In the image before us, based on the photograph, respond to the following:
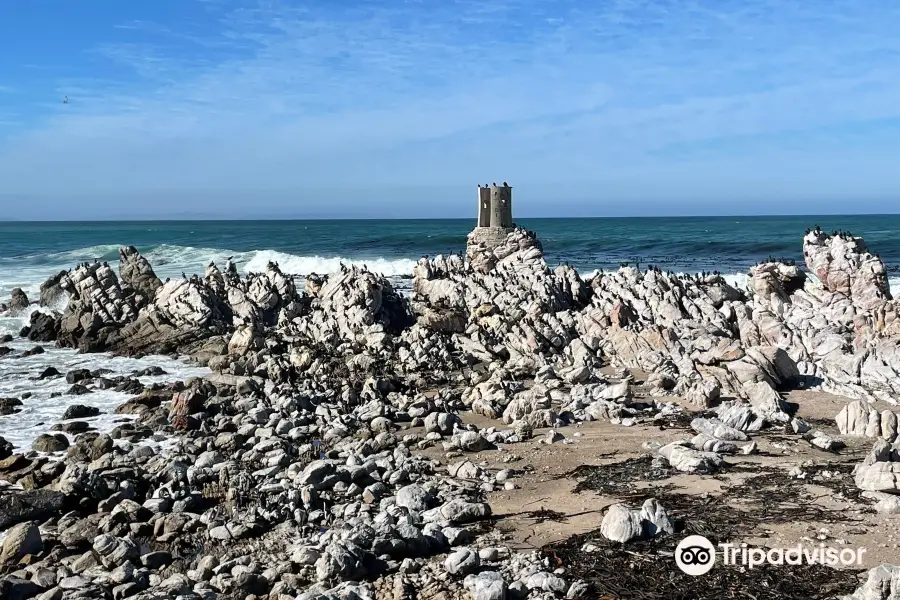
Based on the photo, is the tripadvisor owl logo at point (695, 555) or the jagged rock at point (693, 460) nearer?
the tripadvisor owl logo at point (695, 555)

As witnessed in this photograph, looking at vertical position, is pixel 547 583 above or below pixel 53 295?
below

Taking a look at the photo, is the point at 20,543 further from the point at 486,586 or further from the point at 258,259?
the point at 258,259

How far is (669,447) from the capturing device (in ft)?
38.2

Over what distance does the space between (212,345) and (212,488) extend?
39.5 feet

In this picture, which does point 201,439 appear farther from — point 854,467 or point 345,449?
point 854,467

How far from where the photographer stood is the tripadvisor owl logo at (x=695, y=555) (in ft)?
26.3

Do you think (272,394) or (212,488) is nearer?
(212,488)

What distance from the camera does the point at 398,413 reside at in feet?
49.7

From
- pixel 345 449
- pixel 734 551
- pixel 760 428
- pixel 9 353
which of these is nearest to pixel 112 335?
pixel 9 353

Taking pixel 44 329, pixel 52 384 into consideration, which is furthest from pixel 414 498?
pixel 44 329

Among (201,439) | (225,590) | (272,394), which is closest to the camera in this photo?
(225,590)

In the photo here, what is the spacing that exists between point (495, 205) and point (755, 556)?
36.9 meters

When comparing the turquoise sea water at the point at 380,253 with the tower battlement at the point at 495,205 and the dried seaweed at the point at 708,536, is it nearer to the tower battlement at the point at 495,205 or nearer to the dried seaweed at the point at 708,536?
the tower battlement at the point at 495,205

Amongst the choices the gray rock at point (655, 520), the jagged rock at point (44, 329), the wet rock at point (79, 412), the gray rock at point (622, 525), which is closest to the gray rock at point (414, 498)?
the gray rock at point (622, 525)
